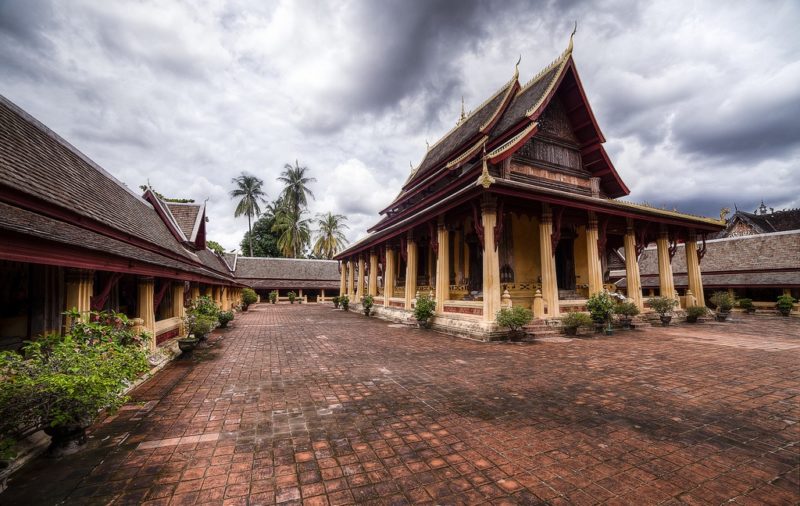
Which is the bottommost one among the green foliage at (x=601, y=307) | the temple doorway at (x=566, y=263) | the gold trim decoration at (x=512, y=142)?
the green foliage at (x=601, y=307)

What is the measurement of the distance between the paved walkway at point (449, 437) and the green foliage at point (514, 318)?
8.94 feet

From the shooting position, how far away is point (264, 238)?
51.3 m

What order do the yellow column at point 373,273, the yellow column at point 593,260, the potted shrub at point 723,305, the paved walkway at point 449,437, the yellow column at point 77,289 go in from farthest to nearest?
the yellow column at point 373,273
the potted shrub at point 723,305
the yellow column at point 593,260
the yellow column at point 77,289
the paved walkway at point 449,437

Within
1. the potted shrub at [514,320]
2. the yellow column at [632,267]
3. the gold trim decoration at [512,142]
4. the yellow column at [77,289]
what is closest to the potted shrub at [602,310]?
the potted shrub at [514,320]

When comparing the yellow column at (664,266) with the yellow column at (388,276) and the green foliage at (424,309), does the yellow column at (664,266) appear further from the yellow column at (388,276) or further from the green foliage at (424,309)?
the yellow column at (388,276)

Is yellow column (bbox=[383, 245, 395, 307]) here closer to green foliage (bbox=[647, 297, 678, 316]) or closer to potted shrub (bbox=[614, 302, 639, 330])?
potted shrub (bbox=[614, 302, 639, 330])

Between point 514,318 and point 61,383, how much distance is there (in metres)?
9.02

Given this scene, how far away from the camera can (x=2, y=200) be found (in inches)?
160

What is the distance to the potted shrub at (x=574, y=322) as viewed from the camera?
33.3 feet

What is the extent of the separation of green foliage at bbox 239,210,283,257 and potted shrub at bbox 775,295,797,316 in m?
50.3

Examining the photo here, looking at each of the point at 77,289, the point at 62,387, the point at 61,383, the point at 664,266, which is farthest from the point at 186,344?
the point at 664,266

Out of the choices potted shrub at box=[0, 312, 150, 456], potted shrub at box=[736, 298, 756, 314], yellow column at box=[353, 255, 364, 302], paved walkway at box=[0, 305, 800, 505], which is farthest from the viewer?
yellow column at box=[353, 255, 364, 302]

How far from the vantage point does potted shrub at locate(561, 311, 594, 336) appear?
33.3 ft

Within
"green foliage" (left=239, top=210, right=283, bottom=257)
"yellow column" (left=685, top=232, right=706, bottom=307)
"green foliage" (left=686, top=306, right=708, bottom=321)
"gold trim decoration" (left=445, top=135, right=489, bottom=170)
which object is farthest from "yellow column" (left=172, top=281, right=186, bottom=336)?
"green foliage" (left=239, top=210, right=283, bottom=257)
